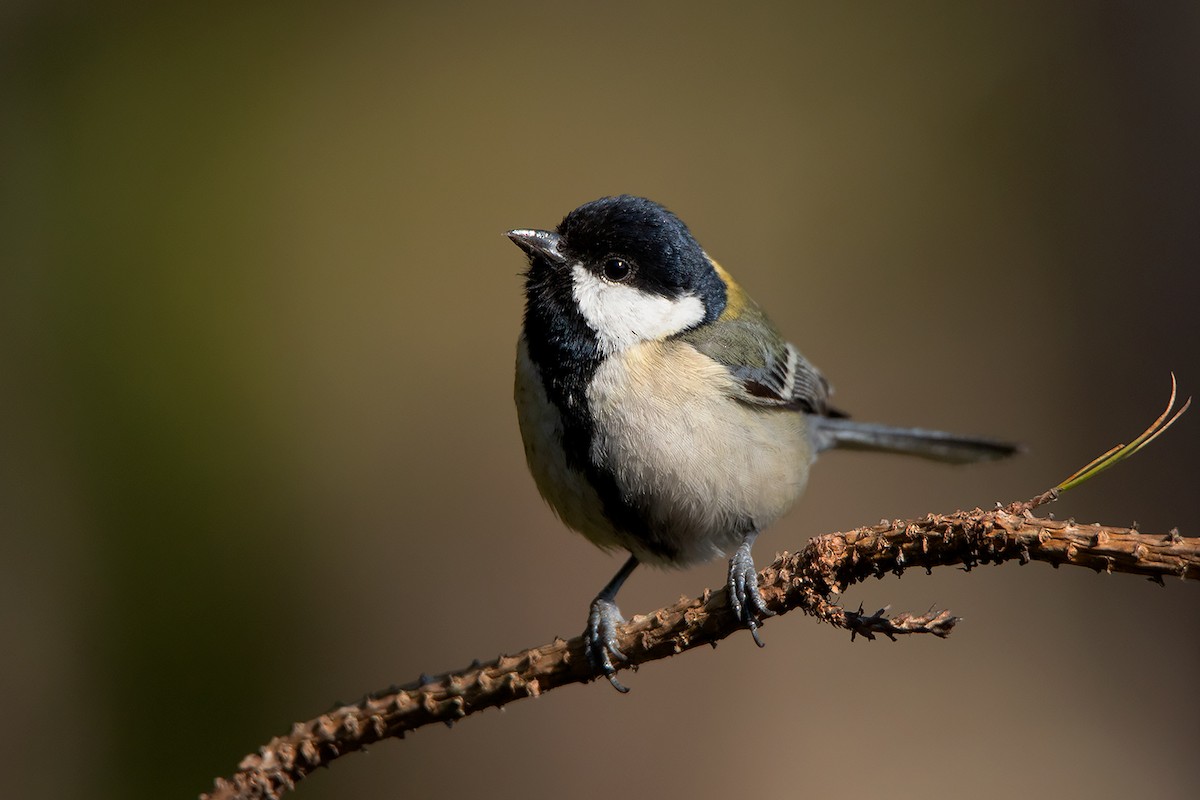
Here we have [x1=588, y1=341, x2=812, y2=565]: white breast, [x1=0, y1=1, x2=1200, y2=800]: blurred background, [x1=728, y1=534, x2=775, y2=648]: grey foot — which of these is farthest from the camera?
[x1=0, y1=1, x2=1200, y2=800]: blurred background

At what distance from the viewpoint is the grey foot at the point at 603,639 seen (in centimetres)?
194

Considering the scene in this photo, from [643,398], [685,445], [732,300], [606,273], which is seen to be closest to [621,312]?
[606,273]

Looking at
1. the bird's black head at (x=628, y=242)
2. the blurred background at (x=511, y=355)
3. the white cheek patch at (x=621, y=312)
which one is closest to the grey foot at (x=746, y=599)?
the white cheek patch at (x=621, y=312)

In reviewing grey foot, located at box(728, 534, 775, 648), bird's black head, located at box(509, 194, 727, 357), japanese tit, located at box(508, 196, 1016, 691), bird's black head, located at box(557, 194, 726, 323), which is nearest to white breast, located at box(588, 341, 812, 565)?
japanese tit, located at box(508, 196, 1016, 691)

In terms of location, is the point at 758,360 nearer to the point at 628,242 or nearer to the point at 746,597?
the point at 628,242

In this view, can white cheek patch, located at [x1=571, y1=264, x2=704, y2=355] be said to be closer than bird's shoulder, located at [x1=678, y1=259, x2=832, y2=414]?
Yes

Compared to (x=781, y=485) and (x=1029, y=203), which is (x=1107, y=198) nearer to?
(x=1029, y=203)

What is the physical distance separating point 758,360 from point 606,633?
1.14m

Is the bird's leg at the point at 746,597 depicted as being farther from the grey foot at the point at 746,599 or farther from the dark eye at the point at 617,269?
the dark eye at the point at 617,269

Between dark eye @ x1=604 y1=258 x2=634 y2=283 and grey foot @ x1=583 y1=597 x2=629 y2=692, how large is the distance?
3.05ft

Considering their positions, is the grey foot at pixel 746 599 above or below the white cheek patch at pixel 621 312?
below

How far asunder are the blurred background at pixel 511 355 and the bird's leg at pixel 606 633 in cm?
134

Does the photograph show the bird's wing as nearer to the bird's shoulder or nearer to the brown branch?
the bird's shoulder

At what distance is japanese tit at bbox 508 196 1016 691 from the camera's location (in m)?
2.67
